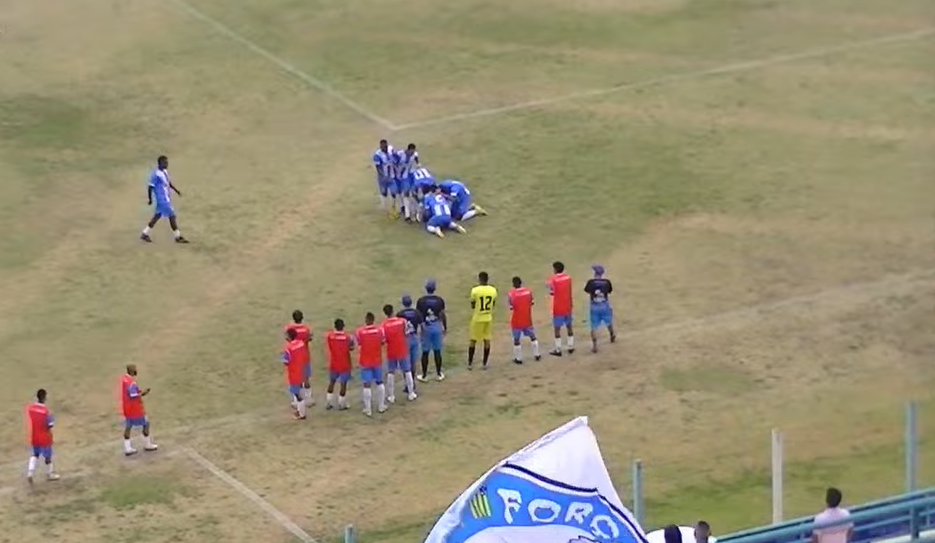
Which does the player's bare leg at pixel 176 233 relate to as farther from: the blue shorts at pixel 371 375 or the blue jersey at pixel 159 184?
the blue shorts at pixel 371 375

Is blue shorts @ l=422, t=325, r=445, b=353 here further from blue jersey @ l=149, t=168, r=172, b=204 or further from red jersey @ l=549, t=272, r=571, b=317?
blue jersey @ l=149, t=168, r=172, b=204

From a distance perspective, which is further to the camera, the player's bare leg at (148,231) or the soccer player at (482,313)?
the player's bare leg at (148,231)

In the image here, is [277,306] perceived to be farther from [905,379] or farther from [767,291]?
[905,379]

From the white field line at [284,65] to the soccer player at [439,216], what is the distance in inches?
184

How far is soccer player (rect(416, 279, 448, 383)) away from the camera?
1114 inches

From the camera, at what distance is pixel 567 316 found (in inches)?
1143

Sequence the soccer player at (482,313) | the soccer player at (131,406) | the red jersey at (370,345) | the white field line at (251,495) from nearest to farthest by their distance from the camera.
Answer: the white field line at (251,495) < the soccer player at (131,406) < the red jersey at (370,345) < the soccer player at (482,313)

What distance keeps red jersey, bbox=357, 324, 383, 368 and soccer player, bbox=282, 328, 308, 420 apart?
735mm

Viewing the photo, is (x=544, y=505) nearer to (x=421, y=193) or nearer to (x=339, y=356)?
(x=339, y=356)

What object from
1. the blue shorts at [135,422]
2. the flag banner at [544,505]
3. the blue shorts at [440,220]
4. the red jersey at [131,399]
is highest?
the blue shorts at [440,220]

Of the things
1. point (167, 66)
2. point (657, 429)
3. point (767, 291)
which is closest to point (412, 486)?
point (657, 429)

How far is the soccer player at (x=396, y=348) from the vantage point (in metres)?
27.6

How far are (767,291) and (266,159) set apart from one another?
32.6 ft

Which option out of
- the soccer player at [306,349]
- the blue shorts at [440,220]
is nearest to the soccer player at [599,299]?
the soccer player at [306,349]
